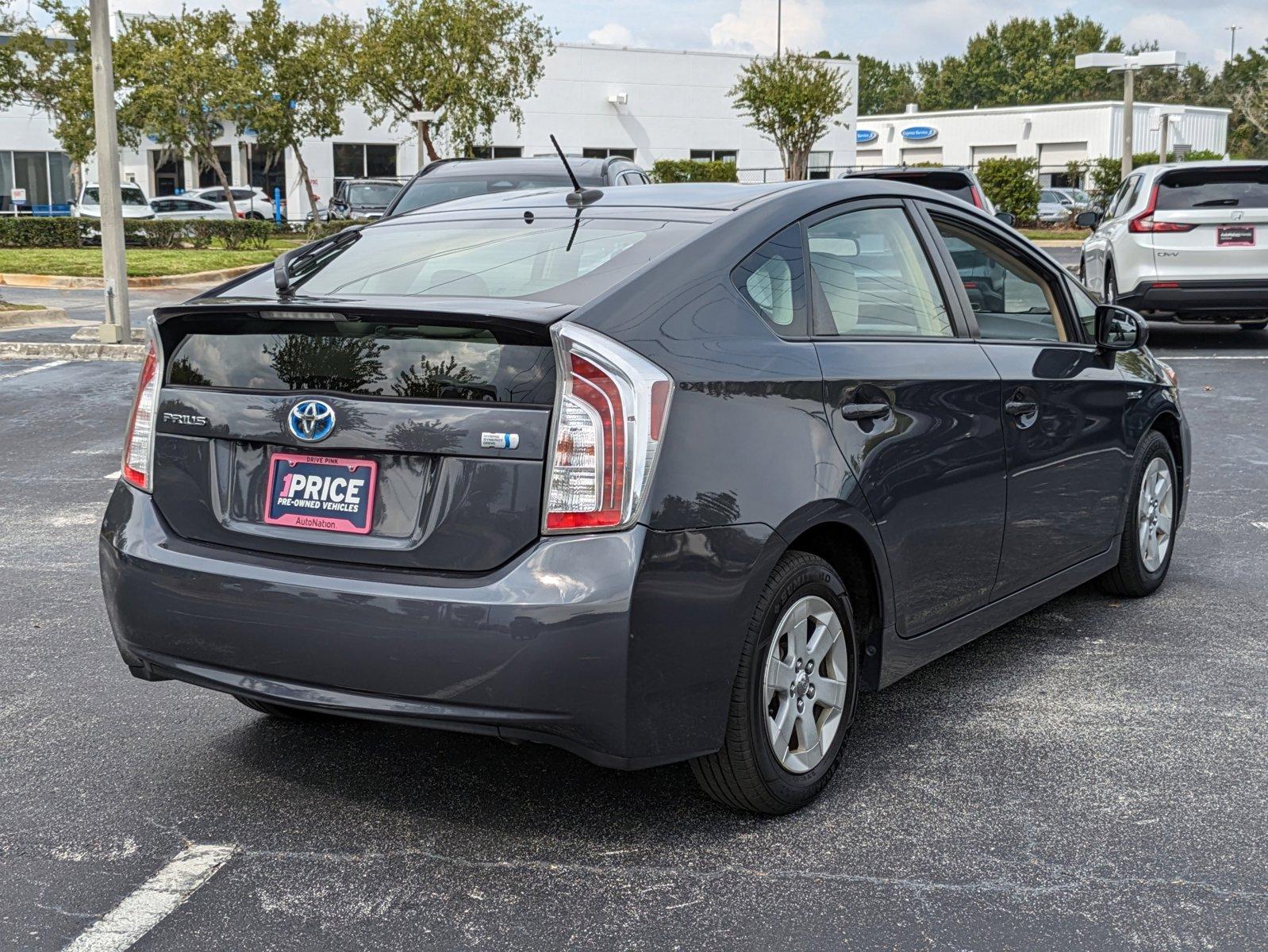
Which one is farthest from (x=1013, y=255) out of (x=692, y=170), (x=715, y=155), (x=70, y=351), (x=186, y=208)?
(x=715, y=155)

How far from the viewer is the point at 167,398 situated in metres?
3.79

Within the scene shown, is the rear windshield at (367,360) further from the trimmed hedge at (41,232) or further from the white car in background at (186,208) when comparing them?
the white car in background at (186,208)

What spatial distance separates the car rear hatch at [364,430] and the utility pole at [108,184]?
477 inches

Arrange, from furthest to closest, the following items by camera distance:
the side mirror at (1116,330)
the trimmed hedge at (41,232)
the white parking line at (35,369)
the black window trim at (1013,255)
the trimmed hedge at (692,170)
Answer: the trimmed hedge at (692,170)
the trimmed hedge at (41,232)
the white parking line at (35,369)
the side mirror at (1116,330)
the black window trim at (1013,255)

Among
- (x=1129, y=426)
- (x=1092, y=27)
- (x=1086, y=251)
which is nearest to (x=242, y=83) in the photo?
(x=1086, y=251)

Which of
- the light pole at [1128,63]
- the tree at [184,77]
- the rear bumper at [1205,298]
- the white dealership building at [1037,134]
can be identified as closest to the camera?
the rear bumper at [1205,298]

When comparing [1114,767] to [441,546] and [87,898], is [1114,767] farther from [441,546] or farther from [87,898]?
[87,898]

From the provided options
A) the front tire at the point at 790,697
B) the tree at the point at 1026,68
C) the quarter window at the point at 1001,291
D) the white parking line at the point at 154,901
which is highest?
the tree at the point at 1026,68

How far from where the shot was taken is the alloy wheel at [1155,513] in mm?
5766

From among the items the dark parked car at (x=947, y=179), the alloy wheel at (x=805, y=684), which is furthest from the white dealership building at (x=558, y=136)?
the alloy wheel at (x=805, y=684)

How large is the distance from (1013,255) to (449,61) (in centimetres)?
4052

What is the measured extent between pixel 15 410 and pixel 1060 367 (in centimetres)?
883

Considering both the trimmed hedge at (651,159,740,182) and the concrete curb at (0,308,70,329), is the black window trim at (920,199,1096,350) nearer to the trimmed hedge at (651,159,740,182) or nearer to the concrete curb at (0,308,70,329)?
the concrete curb at (0,308,70,329)

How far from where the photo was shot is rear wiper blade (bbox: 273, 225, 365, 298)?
12.7 ft
